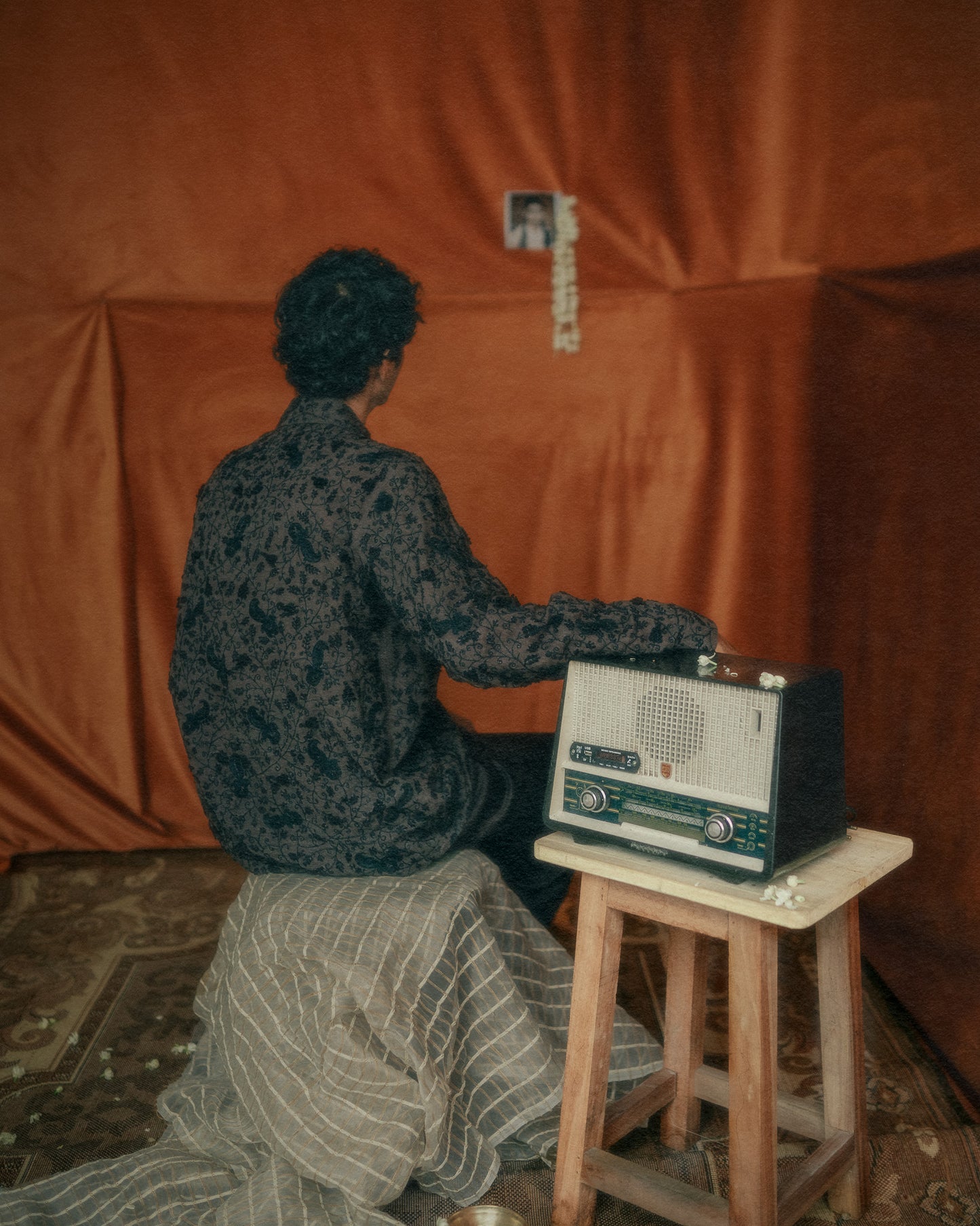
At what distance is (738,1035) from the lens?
1242mm

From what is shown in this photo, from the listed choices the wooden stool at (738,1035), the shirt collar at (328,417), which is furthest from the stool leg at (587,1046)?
the shirt collar at (328,417)

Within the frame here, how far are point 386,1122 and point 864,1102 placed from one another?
0.63 meters

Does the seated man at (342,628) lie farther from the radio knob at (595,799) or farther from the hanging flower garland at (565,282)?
the hanging flower garland at (565,282)

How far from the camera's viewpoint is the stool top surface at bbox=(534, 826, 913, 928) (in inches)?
46.8

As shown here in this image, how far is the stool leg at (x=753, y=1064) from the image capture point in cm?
123

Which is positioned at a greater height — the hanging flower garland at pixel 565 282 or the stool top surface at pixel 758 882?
the hanging flower garland at pixel 565 282

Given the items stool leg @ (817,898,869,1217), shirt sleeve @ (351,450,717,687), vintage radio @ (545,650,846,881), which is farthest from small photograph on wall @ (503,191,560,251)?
stool leg @ (817,898,869,1217)

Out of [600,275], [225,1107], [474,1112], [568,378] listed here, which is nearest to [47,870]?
[225,1107]

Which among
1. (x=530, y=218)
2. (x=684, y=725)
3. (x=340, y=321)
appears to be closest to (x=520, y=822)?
(x=684, y=725)

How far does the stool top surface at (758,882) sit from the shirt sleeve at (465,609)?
234 millimetres

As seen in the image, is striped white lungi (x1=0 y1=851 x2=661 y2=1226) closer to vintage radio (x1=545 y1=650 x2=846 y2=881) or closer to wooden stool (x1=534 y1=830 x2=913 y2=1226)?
wooden stool (x1=534 y1=830 x2=913 y2=1226)

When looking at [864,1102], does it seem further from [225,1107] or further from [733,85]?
[733,85]

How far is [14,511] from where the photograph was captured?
2773 mm

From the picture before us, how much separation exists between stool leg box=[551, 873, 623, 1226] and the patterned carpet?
0.08m
